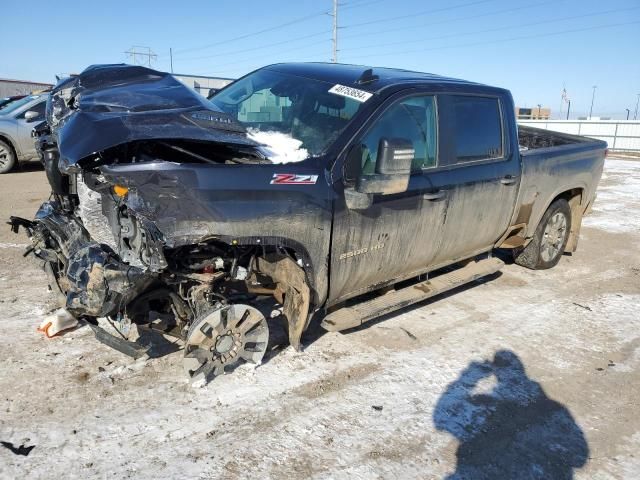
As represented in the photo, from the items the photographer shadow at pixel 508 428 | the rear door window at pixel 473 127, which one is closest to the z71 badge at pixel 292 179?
the rear door window at pixel 473 127

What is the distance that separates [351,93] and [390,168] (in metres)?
0.82

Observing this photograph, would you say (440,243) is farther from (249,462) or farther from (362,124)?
(249,462)

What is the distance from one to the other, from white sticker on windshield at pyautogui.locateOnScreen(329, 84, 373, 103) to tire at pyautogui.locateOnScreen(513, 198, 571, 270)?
10.3 ft

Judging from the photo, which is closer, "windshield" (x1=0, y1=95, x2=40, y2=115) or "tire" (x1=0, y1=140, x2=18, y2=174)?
"tire" (x1=0, y1=140, x2=18, y2=174)

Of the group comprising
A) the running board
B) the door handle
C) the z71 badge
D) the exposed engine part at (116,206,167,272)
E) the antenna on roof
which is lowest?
the running board

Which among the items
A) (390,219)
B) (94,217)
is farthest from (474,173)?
(94,217)

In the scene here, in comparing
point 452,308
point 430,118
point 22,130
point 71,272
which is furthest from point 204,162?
point 22,130

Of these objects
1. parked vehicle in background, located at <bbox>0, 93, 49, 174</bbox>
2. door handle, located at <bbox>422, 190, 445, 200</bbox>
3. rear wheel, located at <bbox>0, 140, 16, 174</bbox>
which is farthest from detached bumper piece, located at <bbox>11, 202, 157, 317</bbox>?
A: rear wheel, located at <bbox>0, 140, 16, 174</bbox>

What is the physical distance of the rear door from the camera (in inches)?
159

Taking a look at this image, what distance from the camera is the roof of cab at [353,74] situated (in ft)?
12.4

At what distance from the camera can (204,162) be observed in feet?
9.56

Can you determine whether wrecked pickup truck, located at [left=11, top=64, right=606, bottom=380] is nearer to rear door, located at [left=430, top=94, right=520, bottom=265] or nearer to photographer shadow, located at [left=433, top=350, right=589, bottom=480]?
rear door, located at [left=430, top=94, right=520, bottom=265]

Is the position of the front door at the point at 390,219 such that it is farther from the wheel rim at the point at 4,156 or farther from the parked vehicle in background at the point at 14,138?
the wheel rim at the point at 4,156

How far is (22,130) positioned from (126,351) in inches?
389
